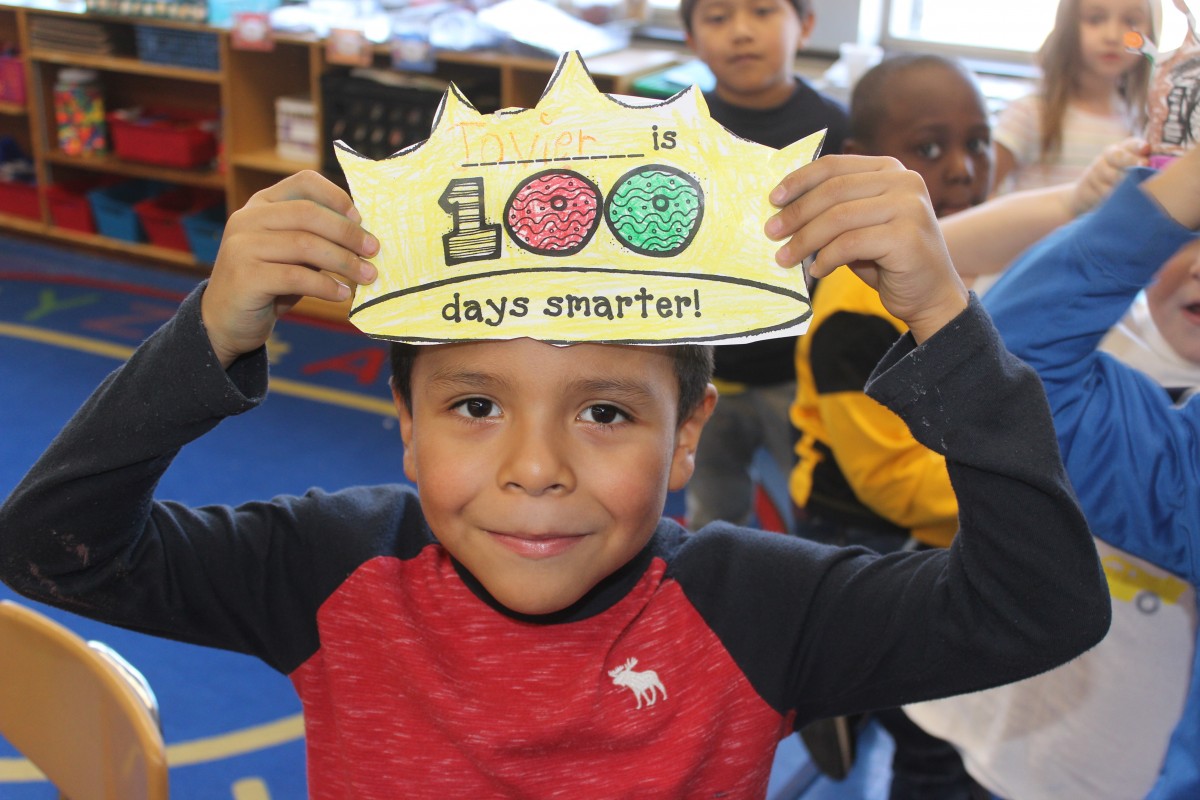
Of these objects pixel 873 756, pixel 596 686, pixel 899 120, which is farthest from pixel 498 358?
pixel 873 756

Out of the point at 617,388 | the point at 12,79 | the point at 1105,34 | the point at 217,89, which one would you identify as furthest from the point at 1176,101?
the point at 12,79

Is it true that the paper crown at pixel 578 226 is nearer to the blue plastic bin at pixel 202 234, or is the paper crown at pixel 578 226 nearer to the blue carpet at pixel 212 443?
the blue carpet at pixel 212 443

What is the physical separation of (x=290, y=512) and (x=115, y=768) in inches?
10.4

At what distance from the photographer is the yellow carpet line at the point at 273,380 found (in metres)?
3.34

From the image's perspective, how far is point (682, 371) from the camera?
0.94 meters

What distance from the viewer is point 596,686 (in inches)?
37.2

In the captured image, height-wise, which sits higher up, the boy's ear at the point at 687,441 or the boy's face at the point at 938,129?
the boy's face at the point at 938,129

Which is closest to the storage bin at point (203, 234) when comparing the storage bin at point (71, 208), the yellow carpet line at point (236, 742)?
the storage bin at point (71, 208)

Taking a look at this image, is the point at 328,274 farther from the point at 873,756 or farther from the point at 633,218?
the point at 873,756

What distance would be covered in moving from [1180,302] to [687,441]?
605 millimetres

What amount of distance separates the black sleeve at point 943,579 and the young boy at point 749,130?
48.5 inches

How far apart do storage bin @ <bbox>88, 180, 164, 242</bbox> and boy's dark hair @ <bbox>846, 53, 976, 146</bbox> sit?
3406 millimetres

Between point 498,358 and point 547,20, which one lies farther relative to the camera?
point 547,20

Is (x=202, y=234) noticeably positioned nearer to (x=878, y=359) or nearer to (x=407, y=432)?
(x=878, y=359)
